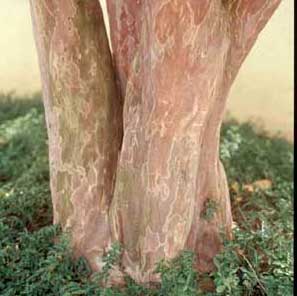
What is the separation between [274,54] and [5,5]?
1602mm

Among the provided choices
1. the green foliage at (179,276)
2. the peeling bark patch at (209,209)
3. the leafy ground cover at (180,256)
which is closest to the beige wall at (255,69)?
the leafy ground cover at (180,256)

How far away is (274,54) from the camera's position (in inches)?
155

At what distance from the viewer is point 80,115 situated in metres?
2.24

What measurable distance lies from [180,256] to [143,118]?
18.6 inches

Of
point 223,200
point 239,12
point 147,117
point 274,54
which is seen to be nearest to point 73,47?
point 147,117

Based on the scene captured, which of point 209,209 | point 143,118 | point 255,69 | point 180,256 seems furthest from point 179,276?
point 255,69

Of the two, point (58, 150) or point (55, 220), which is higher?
point (58, 150)

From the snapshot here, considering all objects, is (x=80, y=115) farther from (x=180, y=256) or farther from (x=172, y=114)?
(x=180, y=256)

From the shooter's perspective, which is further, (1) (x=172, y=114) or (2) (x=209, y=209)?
(2) (x=209, y=209)

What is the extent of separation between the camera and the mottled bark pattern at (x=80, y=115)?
2137 millimetres

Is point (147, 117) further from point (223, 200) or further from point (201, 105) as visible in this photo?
point (223, 200)

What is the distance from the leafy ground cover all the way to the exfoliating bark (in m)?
0.11

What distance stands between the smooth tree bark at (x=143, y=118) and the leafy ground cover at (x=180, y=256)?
0.08 meters

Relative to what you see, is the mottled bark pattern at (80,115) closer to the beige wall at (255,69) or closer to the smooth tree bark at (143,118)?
the smooth tree bark at (143,118)
